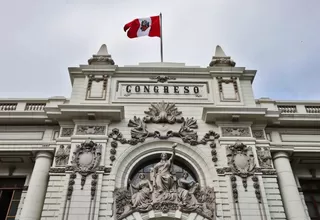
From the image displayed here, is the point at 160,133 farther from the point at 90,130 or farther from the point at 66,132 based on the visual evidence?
the point at 66,132

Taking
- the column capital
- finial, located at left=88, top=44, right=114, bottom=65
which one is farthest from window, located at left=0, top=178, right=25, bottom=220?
finial, located at left=88, top=44, right=114, bottom=65

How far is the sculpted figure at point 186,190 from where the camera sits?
13563 mm

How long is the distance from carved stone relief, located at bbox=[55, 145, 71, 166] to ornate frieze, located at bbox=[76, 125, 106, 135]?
99 cm

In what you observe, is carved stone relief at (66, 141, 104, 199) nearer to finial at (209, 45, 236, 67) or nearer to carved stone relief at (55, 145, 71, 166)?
carved stone relief at (55, 145, 71, 166)

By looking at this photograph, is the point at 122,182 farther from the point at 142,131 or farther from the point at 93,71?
the point at 93,71

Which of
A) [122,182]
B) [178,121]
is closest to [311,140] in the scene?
[178,121]

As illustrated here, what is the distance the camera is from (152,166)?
50.4 ft

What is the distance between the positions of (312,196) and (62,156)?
12.8 m

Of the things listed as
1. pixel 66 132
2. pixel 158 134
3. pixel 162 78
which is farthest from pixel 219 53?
pixel 66 132

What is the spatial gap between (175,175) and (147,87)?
5539mm

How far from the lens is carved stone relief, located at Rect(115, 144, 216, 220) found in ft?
43.7

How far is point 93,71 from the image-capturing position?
18.0 metres

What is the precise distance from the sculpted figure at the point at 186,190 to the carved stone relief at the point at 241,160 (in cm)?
201

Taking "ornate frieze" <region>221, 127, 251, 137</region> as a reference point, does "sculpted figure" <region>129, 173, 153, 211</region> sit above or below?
below
